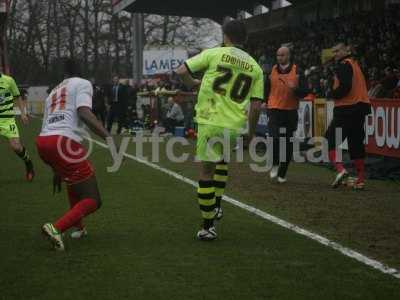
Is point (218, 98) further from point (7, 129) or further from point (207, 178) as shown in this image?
point (7, 129)

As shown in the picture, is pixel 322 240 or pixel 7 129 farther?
pixel 7 129

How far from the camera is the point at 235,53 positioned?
22.7 feet

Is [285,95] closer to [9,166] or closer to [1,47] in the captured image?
[9,166]


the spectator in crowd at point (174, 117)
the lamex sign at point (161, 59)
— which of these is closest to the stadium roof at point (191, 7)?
the lamex sign at point (161, 59)

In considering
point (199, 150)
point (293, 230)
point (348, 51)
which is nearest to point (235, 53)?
point (199, 150)

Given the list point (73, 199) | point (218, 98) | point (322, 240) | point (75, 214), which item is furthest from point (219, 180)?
point (75, 214)

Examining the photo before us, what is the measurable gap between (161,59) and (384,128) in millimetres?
19276

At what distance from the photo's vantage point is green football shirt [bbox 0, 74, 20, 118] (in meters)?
11.8

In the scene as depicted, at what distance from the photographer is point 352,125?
10695 mm

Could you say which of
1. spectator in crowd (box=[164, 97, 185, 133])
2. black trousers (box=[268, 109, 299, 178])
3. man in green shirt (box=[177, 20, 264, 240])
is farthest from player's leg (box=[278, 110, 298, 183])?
spectator in crowd (box=[164, 97, 185, 133])

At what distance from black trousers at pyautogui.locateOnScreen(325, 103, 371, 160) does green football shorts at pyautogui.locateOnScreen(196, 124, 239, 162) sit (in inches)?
161

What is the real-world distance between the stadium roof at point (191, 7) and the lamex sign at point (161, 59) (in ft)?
11.4

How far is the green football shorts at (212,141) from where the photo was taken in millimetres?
6887

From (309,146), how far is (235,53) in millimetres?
9828
